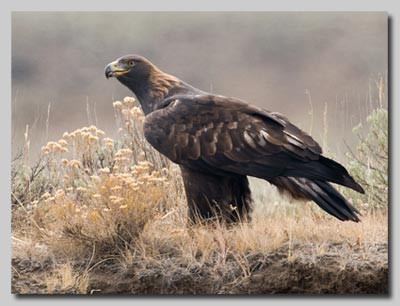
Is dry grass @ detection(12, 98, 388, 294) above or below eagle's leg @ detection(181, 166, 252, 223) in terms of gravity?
below

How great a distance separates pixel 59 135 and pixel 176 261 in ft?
4.70

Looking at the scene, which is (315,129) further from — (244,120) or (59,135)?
(59,135)

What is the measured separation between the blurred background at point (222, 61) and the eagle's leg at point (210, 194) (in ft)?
2.36

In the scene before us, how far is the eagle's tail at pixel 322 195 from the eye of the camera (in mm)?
8156

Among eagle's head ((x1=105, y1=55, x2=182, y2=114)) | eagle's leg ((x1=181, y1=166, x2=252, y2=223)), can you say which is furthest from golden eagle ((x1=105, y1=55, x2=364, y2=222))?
eagle's head ((x1=105, y1=55, x2=182, y2=114))

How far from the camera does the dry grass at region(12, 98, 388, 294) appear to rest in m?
8.12

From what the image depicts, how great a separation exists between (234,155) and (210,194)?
370 mm

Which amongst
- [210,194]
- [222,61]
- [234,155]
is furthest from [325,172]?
[222,61]

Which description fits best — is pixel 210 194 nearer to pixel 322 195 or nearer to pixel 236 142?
pixel 236 142

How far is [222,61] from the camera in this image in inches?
338

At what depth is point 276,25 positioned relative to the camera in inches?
336

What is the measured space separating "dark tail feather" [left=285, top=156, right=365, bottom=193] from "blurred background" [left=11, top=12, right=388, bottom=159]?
46 cm

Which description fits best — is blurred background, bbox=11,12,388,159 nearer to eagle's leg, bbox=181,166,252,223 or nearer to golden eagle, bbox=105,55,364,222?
golden eagle, bbox=105,55,364,222

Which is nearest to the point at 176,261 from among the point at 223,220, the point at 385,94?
the point at 223,220
